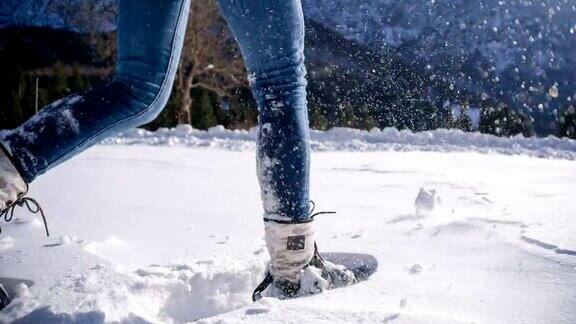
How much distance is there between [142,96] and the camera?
1088mm

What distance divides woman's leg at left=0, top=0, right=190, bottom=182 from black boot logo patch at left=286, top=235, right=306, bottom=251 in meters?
0.41

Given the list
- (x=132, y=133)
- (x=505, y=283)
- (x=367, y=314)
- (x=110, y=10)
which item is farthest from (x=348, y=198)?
(x=110, y=10)

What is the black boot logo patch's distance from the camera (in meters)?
1.05

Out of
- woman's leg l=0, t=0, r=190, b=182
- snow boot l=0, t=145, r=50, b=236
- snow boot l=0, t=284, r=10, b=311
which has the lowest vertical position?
snow boot l=0, t=284, r=10, b=311

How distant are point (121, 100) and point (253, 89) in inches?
10.9

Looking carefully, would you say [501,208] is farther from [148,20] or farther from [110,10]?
[110,10]

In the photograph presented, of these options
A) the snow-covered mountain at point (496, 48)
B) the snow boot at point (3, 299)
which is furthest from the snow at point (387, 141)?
the snow-covered mountain at point (496, 48)

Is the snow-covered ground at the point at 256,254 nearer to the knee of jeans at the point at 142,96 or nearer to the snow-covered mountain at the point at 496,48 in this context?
the knee of jeans at the point at 142,96

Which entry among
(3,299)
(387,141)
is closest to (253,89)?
(3,299)

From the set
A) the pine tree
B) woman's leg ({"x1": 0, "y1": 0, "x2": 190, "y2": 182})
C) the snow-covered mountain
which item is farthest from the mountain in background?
woman's leg ({"x1": 0, "y1": 0, "x2": 190, "y2": 182})

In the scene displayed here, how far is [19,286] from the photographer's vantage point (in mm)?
938

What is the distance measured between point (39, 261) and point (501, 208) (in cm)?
146

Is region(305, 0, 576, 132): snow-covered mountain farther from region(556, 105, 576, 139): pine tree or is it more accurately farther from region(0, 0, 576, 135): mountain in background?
region(556, 105, 576, 139): pine tree

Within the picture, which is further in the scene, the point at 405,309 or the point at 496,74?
the point at 496,74
